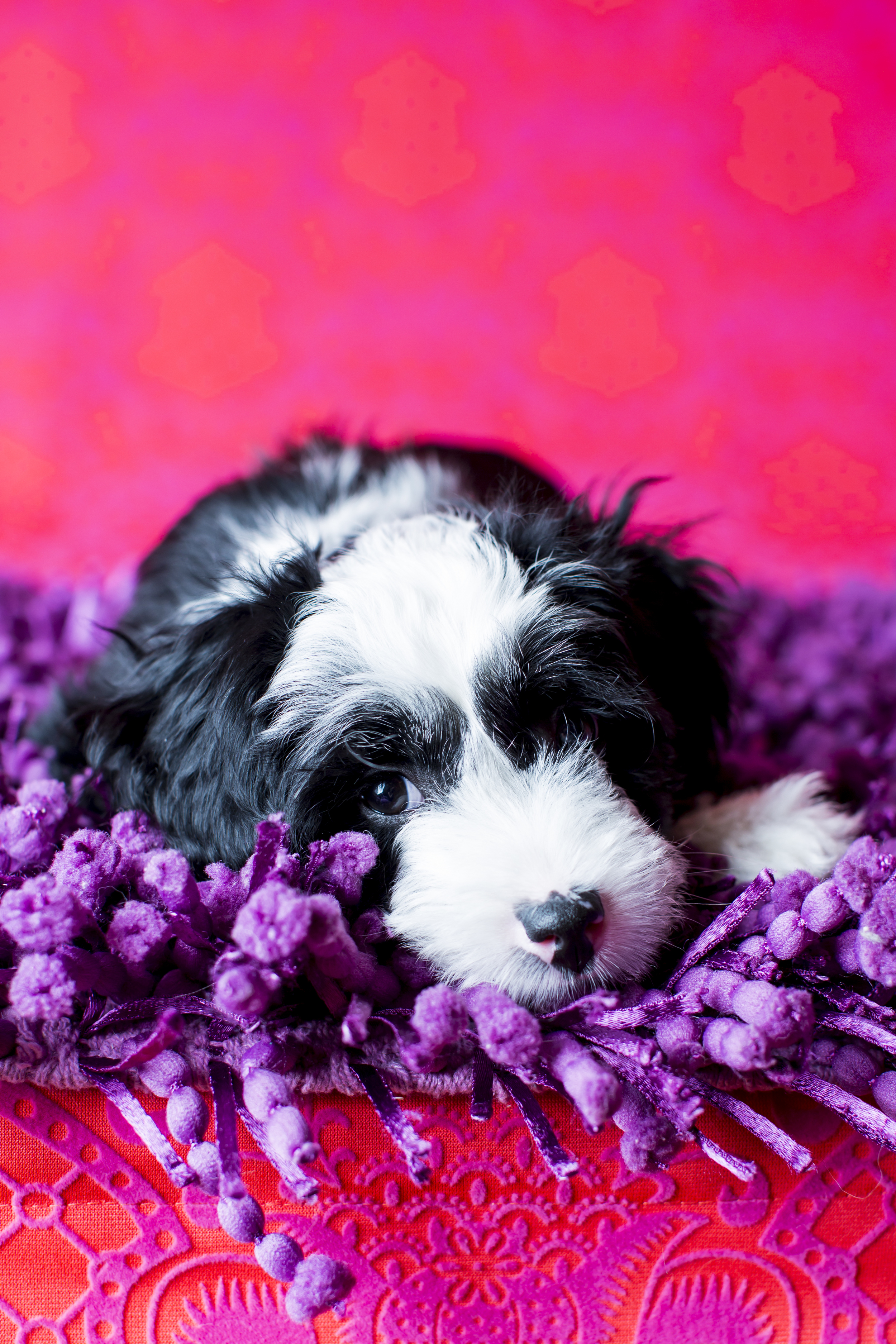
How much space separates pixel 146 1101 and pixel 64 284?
11.1 ft

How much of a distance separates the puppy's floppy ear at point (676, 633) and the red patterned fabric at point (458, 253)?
4.87 feet

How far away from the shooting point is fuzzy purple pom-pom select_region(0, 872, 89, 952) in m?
1.16

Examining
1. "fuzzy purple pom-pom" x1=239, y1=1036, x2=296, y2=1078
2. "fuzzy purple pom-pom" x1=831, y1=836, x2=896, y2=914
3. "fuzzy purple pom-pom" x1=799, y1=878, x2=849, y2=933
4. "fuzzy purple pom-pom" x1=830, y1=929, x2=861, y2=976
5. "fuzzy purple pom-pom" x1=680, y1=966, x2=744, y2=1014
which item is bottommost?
"fuzzy purple pom-pom" x1=239, y1=1036, x2=296, y2=1078

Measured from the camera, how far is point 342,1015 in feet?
4.17

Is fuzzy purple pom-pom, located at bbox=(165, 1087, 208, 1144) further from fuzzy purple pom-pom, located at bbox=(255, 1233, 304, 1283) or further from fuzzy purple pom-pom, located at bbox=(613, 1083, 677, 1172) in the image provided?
fuzzy purple pom-pom, located at bbox=(613, 1083, 677, 1172)

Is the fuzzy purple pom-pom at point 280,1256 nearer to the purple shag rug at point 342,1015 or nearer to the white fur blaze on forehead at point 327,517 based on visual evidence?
the purple shag rug at point 342,1015

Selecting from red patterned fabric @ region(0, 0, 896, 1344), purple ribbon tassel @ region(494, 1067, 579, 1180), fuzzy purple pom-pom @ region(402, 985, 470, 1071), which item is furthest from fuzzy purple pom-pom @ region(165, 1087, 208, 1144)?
red patterned fabric @ region(0, 0, 896, 1344)

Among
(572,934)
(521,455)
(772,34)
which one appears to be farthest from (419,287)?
(572,934)

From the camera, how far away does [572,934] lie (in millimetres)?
1333

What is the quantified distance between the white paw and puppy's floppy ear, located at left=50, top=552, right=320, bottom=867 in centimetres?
73

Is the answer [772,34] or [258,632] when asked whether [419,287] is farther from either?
[258,632]

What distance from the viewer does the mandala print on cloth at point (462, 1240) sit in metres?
1.26

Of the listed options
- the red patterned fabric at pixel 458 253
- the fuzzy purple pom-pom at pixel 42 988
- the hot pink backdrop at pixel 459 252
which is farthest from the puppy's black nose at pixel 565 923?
the hot pink backdrop at pixel 459 252

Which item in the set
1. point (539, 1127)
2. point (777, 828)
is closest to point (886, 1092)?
point (539, 1127)
